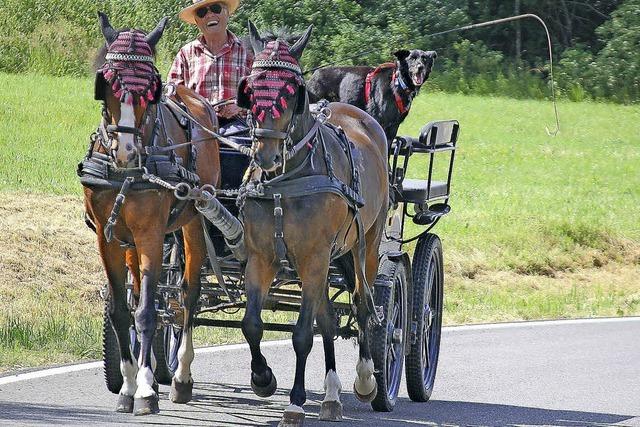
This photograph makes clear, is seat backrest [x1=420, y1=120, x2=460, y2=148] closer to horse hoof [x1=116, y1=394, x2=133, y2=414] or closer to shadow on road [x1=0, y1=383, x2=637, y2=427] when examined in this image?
shadow on road [x1=0, y1=383, x2=637, y2=427]

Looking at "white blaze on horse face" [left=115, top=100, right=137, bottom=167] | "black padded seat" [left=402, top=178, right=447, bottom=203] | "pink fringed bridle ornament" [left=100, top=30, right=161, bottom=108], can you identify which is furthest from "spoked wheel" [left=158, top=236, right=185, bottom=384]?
"black padded seat" [left=402, top=178, right=447, bottom=203]

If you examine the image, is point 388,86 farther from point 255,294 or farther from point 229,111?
point 255,294

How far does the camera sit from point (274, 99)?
7270mm

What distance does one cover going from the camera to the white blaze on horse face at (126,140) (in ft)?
24.2

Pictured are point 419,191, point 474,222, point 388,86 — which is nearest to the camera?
point 419,191

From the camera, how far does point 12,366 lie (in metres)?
9.61

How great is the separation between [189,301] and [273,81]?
1.76m

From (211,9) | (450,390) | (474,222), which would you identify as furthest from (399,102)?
(474,222)

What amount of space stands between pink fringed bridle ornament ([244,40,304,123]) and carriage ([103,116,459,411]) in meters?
0.84

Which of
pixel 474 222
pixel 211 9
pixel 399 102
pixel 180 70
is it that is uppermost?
pixel 211 9

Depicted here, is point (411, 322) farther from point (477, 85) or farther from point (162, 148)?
point (477, 85)

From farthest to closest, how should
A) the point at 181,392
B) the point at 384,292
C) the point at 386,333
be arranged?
1. the point at 384,292
2. the point at 386,333
3. the point at 181,392

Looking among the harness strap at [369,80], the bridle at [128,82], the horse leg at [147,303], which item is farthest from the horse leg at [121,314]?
the harness strap at [369,80]

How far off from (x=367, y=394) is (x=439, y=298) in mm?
1988
